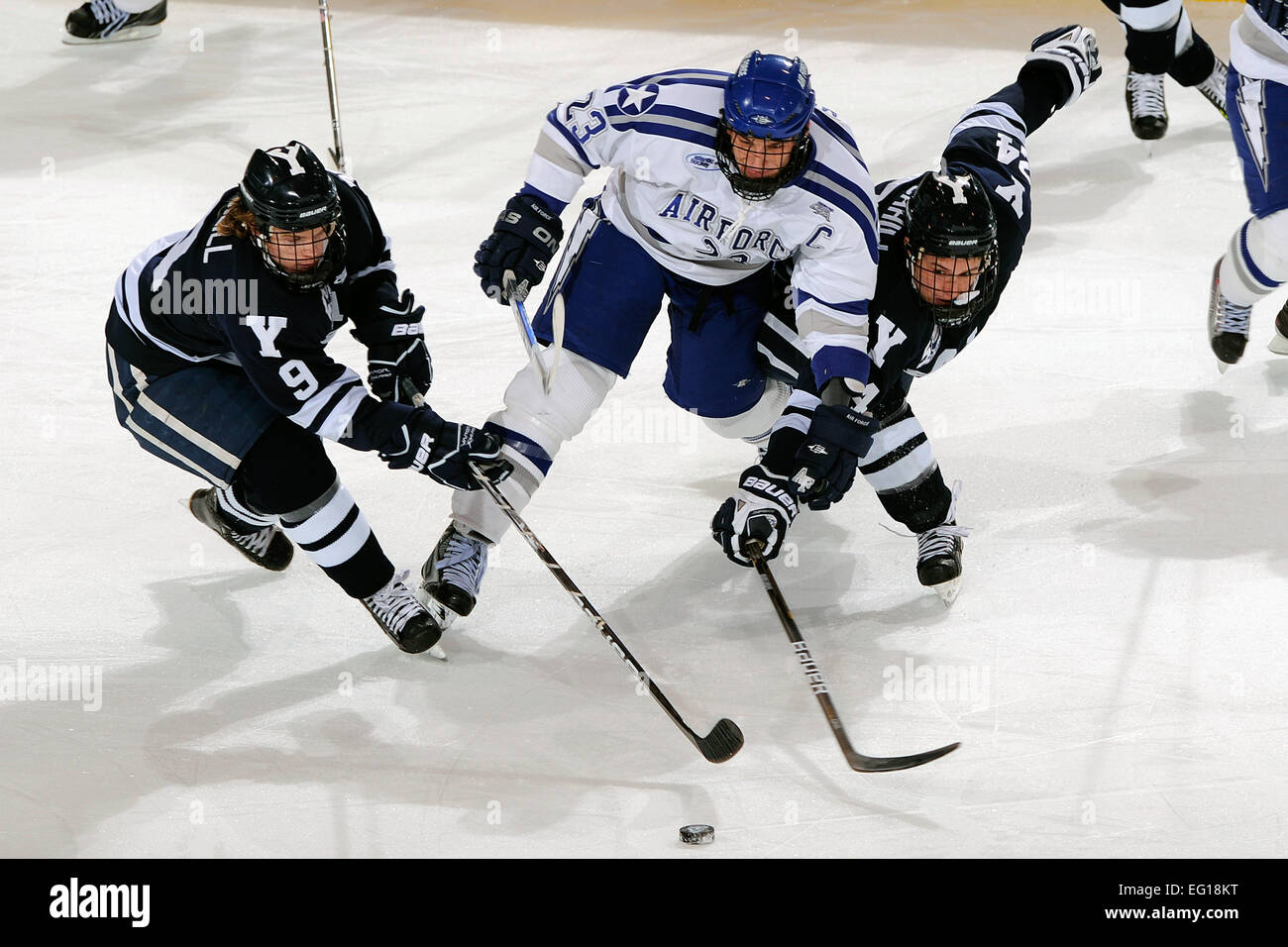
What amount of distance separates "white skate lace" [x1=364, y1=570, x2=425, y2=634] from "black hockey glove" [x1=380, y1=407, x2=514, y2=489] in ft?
0.83

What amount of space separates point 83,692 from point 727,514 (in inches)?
49.3

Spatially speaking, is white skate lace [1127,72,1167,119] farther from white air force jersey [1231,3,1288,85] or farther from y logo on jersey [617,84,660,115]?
y logo on jersey [617,84,660,115]

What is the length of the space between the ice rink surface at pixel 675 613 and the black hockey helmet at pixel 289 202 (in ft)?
2.60

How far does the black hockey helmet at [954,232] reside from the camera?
285 cm

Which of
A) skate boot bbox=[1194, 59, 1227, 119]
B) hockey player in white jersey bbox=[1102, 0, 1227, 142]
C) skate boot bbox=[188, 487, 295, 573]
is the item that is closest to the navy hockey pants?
skate boot bbox=[188, 487, 295, 573]

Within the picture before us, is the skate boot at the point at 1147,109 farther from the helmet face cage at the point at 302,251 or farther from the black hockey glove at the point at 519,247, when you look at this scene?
the helmet face cage at the point at 302,251

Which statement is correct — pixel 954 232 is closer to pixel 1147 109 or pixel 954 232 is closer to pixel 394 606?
pixel 394 606

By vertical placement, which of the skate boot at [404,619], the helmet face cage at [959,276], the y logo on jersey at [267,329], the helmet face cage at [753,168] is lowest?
A: the skate boot at [404,619]

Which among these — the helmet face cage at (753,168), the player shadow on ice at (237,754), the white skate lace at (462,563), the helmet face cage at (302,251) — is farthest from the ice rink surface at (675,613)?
the helmet face cage at (753,168)

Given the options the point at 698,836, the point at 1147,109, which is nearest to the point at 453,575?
the point at 698,836

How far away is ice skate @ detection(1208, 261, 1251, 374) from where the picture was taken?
390cm

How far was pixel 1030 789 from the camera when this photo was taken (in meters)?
2.58

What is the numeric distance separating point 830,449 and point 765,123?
60 centimetres

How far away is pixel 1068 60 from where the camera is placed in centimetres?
351
